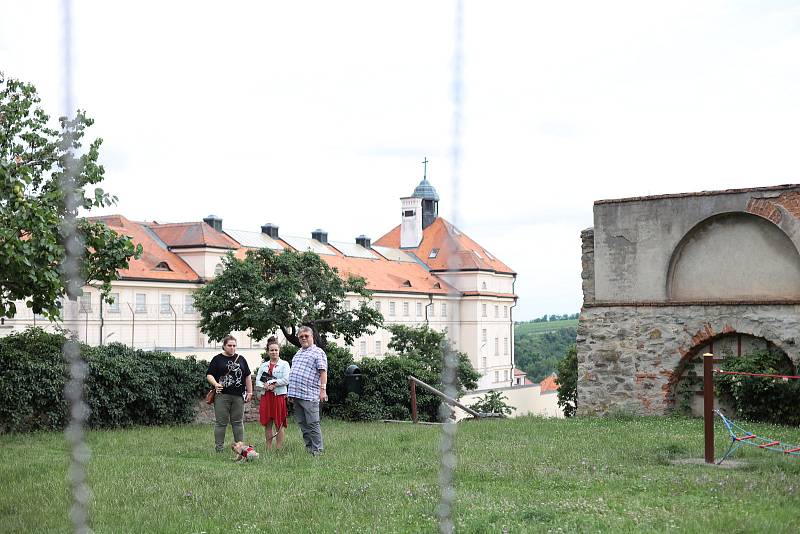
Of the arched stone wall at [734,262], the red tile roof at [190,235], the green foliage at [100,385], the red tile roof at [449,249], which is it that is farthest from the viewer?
the red tile roof at [190,235]

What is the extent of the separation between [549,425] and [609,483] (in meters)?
6.10

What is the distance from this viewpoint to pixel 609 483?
914 centimetres

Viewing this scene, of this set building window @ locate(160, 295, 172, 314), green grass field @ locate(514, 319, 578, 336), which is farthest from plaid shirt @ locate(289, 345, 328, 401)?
green grass field @ locate(514, 319, 578, 336)

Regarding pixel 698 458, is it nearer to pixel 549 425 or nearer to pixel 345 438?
pixel 549 425

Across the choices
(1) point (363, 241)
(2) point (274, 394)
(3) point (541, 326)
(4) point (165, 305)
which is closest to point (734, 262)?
(2) point (274, 394)

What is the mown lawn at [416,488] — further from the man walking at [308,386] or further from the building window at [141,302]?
the building window at [141,302]

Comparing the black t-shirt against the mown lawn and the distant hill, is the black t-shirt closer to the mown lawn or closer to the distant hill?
the mown lawn

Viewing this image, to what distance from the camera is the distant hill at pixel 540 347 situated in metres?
83.3

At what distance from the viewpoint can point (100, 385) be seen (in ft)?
56.2

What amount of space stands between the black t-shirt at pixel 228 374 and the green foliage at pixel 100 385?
5718mm

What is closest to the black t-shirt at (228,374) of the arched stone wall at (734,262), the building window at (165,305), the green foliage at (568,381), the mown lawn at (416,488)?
the mown lawn at (416,488)

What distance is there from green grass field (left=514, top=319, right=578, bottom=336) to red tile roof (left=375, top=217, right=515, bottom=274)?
53.5 feet

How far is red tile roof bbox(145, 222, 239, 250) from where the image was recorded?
1960 inches

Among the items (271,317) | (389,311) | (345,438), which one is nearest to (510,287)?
(389,311)
